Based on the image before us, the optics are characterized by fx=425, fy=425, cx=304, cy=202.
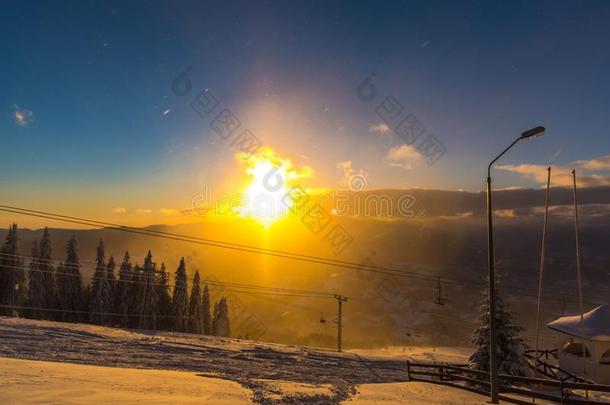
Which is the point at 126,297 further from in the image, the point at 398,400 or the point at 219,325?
the point at 398,400

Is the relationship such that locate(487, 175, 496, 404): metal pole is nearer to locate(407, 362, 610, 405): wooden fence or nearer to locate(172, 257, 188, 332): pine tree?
locate(407, 362, 610, 405): wooden fence

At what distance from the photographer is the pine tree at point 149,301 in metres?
76.3

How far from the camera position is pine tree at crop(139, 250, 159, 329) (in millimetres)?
76312

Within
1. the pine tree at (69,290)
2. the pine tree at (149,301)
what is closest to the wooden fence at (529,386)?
the pine tree at (149,301)

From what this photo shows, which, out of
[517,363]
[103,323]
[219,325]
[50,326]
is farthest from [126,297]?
[517,363]

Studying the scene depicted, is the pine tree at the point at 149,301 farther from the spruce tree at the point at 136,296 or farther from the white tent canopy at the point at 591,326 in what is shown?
the white tent canopy at the point at 591,326

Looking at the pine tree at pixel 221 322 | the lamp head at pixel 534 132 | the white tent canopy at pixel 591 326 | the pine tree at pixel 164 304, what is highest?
the lamp head at pixel 534 132

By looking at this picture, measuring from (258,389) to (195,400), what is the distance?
473 cm

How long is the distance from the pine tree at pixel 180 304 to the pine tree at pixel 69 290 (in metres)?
15.5

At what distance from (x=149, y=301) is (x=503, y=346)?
62.6m

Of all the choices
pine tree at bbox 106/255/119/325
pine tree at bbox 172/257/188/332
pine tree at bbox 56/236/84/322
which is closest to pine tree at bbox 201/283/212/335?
pine tree at bbox 172/257/188/332

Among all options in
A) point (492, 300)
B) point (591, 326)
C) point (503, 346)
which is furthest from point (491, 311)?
point (591, 326)

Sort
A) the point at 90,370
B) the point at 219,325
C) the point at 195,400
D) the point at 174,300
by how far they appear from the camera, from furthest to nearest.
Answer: the point at 219,325 < the point at 174,300 < the point at 90,370 < the point at 195,400

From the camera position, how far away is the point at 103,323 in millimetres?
72500
